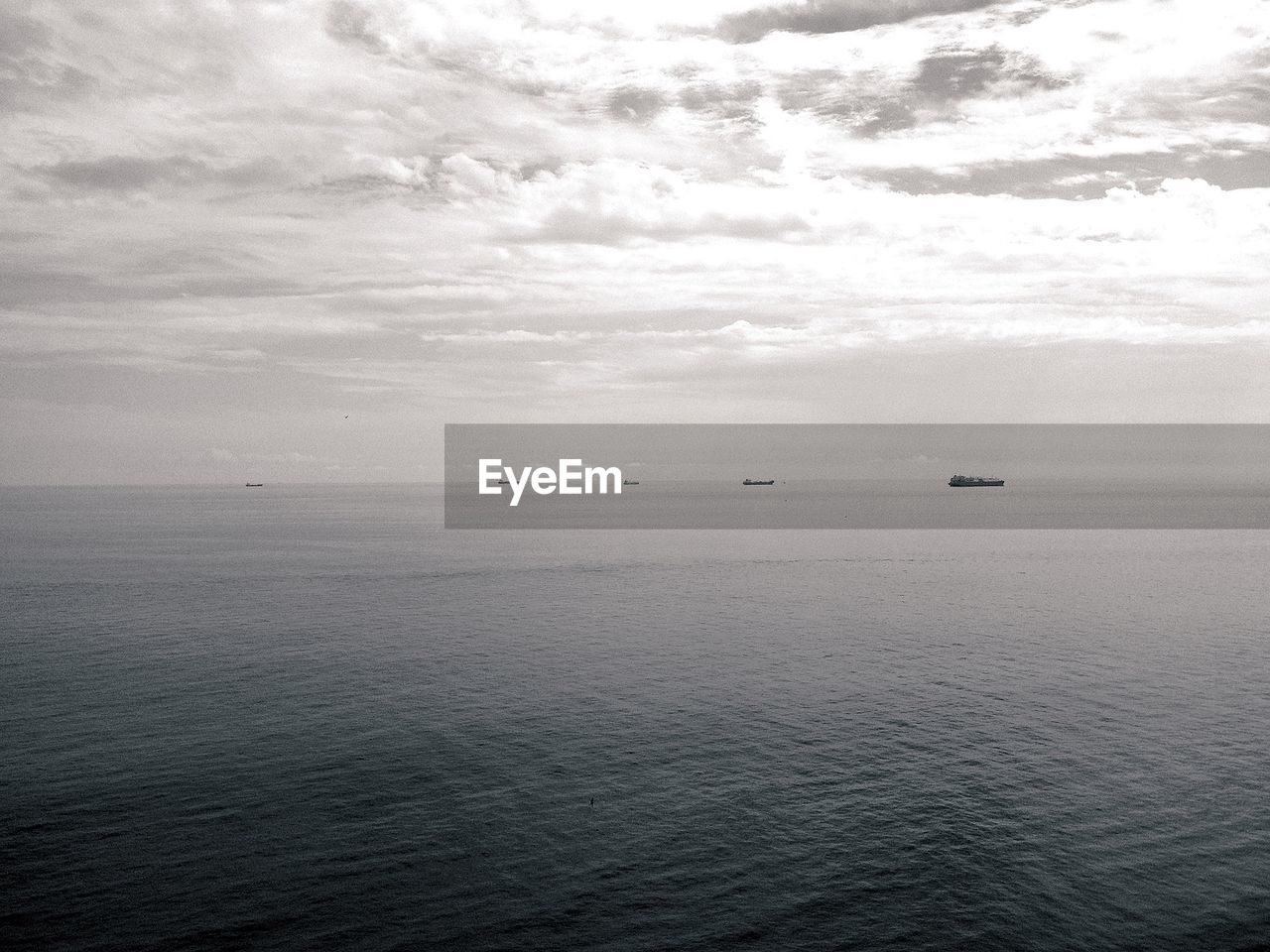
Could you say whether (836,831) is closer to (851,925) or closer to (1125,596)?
(851,925)

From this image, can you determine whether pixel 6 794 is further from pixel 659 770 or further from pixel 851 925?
pixel 851 925

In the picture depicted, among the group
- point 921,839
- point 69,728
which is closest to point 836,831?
point 921,839

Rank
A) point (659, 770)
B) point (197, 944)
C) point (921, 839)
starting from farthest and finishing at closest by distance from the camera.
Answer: point (659, 770) < point (921, 839) < point (197, 944)

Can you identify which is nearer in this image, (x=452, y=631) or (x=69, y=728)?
(x=69, y=728)

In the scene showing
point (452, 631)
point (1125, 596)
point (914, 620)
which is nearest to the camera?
point (452, 631)

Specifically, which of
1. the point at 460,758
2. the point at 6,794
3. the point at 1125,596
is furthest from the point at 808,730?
the point at 1125,596

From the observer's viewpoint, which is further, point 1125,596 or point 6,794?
point 1125,596
